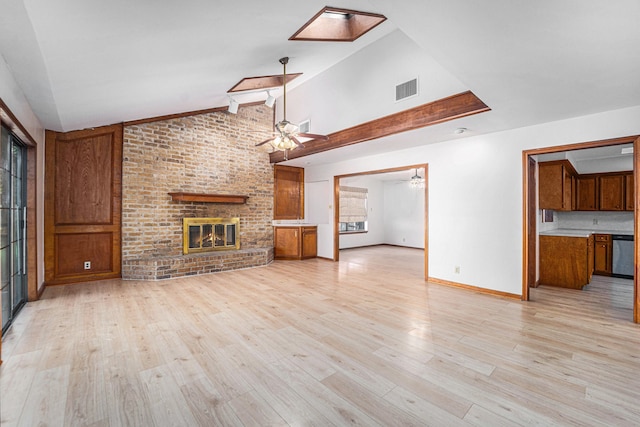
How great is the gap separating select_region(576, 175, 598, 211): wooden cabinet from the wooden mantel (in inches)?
285

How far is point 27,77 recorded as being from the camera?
276 cm

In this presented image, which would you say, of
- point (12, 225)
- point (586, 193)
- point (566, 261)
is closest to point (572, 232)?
point (566, 261)

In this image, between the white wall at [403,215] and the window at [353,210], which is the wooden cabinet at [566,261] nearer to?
the white wall at [403,215]

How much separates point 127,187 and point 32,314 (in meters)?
2.57

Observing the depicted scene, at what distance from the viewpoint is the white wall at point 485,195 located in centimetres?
381

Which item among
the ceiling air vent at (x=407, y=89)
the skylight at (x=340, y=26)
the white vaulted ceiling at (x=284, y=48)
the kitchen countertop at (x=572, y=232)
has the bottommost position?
the kitchen countertop at (x=572, y=232)

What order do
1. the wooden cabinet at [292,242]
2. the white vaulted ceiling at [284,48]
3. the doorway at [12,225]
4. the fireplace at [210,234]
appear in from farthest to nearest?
1. the wooden cabinet at [292,242]
2. the fireplace at [210,234]
3. the doorway at [12,225]
4. the white vaulted ceiling at [284,48]

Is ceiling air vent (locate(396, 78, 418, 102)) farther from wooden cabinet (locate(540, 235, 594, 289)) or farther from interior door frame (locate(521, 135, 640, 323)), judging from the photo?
wooden cabinet (locate(540, 235, 594, 289))

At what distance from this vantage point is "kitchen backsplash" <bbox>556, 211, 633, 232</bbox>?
6.00 metres

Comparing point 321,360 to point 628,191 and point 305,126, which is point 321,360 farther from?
point 628,191

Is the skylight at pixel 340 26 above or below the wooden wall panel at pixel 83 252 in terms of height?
above

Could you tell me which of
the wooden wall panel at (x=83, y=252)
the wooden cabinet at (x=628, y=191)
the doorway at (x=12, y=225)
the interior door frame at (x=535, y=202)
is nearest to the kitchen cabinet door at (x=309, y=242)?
the wooden wall panel at (x=83, y=252)

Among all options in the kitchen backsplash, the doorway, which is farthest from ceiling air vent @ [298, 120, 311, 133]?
the kitchen backsplash

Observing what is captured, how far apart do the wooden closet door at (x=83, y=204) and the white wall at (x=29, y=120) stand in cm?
26
